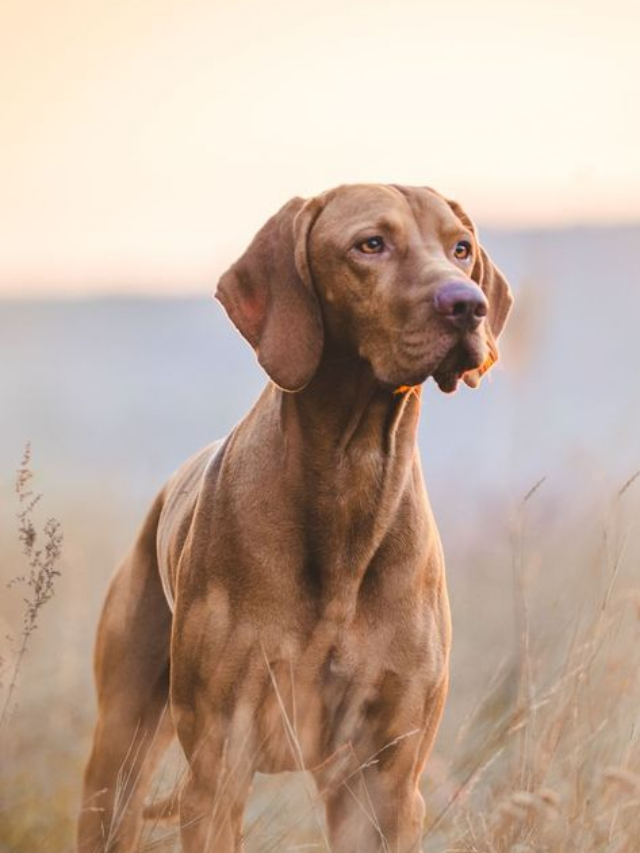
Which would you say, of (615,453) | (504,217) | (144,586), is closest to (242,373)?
(504,217)

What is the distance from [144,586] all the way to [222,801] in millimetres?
1153

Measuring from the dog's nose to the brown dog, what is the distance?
19 cm

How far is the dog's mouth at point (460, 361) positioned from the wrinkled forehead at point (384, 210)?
1.42 ft

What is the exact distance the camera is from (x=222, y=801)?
445 cm

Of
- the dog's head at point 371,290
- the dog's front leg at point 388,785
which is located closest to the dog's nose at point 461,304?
the dog's head at point 371,290

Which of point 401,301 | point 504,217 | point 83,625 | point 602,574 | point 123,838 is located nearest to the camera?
point 401,301

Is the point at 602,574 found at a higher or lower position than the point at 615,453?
lower

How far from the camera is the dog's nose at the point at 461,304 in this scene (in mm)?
4152

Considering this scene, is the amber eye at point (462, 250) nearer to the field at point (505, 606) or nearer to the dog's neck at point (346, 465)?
the field at point (505, 606)

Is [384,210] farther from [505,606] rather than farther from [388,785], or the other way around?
[505,606]

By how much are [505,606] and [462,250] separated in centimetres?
258

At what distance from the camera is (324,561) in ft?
15.0

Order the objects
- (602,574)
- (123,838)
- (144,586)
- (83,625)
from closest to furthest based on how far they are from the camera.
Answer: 1. (602,574)
2. (123,838)
3. (144,586)
4. (83,625)

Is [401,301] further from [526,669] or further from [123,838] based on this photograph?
[123,838]
